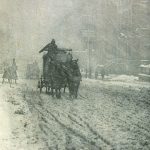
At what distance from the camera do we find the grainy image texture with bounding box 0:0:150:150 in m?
9.44

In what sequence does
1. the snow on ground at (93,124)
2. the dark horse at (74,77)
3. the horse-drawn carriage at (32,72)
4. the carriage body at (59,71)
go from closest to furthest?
the snow on ground at (93,124) → the dark horse at (74,77) → the carriage body at (59,71) → the horse-drawn carriage at (32,72)

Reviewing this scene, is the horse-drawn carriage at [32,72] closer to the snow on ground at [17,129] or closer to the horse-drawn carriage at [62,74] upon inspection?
the horse-drawn carriage at [62,74]

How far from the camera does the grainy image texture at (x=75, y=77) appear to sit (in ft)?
31.0

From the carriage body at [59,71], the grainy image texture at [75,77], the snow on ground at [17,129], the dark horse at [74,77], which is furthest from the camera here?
the carriage body at [59,71]

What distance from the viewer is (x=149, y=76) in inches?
1404

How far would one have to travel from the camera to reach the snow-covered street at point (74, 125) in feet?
28.0

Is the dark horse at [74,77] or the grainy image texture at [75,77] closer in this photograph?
the grainy image texture at [75,77]

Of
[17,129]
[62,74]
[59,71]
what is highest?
[59,71]

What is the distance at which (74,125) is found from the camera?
10.5 metres

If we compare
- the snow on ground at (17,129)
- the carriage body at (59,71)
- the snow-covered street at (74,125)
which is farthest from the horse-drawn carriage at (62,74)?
the snow on ground at (17,129)

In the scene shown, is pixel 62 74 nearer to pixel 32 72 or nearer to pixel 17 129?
pixel 17 129

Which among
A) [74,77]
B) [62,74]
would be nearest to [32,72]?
[62,74]

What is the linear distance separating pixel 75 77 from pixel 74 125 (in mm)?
6775

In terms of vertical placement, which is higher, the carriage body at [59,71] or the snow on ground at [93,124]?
the carriage body at [59,71]
